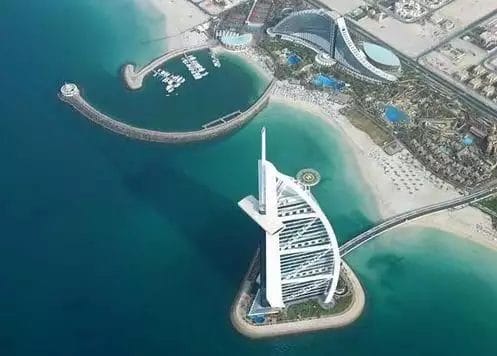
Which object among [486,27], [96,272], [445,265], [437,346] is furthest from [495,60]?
[96,272]

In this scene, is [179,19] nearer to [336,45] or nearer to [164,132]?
[336,45]

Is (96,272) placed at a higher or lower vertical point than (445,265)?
higher

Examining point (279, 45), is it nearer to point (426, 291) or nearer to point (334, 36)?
point (334, 36)

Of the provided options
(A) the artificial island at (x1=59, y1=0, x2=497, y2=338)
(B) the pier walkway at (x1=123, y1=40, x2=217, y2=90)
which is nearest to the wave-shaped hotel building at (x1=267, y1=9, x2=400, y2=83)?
(A) the artificial island at (x1=59, y1=0, x2=497, y2=338)

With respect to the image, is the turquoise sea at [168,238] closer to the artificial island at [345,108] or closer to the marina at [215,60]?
the marina at [215,60]

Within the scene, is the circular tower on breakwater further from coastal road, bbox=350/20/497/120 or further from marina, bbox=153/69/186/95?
coastal road, bbox=350/20/497/120

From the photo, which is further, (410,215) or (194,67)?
(194,67)

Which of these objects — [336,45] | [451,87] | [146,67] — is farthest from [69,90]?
[451,87]

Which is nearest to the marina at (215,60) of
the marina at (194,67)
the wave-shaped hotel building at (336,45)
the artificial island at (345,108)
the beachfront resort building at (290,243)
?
the artificial island at (345,108)
